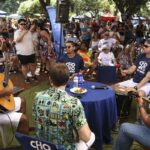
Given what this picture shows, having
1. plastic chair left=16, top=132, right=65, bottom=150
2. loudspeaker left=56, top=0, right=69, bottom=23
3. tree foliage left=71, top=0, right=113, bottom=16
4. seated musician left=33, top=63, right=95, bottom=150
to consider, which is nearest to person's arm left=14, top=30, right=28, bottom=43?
loudspeaker left=56, top=0, right=69, bottom=23

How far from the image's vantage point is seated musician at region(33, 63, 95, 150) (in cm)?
286

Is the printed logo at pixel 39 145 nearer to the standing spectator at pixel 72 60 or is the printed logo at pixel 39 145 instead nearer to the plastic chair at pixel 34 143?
the plastic chair at pixel 34 143

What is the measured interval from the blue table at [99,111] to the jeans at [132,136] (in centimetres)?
50

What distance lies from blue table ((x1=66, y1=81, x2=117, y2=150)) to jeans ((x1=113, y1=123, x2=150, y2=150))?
0.50 metres

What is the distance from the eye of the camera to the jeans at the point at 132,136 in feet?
11.9

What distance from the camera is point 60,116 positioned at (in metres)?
2.86

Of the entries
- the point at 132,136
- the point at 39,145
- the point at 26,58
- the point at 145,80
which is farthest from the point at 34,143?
the point at 26,58

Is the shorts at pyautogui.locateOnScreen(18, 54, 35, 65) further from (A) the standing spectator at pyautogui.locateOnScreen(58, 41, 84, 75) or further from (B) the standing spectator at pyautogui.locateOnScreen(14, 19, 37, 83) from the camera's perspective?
(A) the standing spectator at pyautogui.locateOnScreen(58, 41, 84, 75)

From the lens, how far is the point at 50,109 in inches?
113

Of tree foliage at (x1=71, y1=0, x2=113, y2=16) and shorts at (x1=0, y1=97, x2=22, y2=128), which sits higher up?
tree foliage at (x1=71, y1=0, x2=113, y2=16)

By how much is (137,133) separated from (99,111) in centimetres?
74

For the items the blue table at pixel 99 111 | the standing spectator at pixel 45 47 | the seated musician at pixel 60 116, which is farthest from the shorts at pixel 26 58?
the seated musician at pixel 60 116

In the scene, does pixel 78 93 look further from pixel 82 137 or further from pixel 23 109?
pixel 82 137

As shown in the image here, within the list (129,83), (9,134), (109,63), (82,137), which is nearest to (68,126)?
(82,137)
